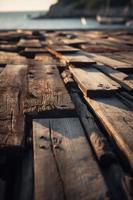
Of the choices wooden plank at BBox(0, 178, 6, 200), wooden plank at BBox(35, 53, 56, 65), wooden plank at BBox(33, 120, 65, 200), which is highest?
wooden plank at BBox(33, 120, 65, 200)

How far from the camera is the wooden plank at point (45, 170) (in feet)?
4.85

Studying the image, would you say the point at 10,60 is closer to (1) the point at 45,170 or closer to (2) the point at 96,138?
(2) the point at 96,138

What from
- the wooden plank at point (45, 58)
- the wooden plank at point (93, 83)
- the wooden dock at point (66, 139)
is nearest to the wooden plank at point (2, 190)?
the wooden dock at point (66, 139)

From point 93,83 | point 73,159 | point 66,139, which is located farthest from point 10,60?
point 73,159

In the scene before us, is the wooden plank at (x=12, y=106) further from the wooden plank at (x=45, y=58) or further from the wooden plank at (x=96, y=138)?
the wooden plank at (x=45, y=58)

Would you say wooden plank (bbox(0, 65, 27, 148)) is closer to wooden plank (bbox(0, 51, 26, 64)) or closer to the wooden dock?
the wooden dock

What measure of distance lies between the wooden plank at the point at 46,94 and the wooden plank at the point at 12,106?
3.1 inches

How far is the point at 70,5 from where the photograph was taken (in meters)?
115

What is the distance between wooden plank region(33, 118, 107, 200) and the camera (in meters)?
1.49

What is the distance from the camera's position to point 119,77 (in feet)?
11.5

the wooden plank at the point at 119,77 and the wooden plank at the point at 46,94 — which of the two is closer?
the wooden plank at the point at 46,94

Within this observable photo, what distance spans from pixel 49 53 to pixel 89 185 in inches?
175

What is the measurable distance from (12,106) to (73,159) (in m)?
0.95

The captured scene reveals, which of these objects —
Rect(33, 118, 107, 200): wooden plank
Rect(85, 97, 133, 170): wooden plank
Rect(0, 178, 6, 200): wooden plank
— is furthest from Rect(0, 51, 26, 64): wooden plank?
Rect(0, 178, 6, 200): wooden plank
